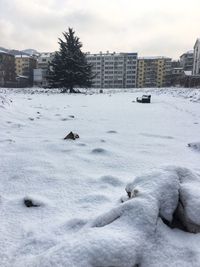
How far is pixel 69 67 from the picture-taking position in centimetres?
3008

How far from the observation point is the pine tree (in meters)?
29.9

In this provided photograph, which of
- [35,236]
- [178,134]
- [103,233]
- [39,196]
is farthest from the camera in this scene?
[178,134]

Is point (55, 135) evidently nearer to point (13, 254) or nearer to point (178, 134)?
point (178, 134)

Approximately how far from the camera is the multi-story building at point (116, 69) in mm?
105000

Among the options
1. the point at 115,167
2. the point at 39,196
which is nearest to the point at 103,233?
the point at 39,196

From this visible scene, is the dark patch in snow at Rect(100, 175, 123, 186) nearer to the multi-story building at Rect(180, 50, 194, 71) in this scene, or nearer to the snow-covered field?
the snow-covered field

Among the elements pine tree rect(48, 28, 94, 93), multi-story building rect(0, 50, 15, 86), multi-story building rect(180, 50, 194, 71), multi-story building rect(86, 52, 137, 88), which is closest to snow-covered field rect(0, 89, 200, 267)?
pine tree rect(48, 28, 94, 93)

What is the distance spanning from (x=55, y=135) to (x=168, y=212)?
3303mm

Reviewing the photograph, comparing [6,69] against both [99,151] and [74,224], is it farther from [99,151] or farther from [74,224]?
[74,224]

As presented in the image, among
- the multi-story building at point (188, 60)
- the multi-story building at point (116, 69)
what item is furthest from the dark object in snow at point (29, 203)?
the multi-story building at point (188, 60)

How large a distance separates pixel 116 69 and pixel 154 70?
14809 mm

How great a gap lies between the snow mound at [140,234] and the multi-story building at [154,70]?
107 m

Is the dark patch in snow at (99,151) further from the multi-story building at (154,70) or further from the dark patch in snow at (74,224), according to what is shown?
the multi-story building at (154,70)

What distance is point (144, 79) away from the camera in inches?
4264
